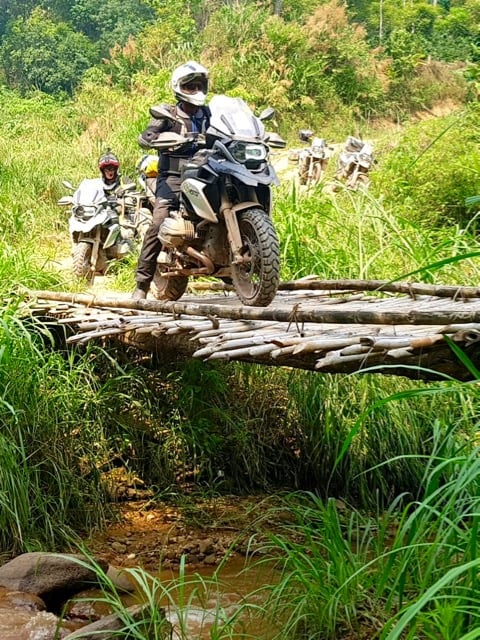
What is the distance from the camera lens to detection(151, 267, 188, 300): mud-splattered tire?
4668 millimetres

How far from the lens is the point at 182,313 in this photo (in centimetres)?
364

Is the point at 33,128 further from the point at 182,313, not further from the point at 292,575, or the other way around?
the point at 292,575

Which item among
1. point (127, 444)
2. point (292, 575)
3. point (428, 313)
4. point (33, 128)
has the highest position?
point (428, 313)

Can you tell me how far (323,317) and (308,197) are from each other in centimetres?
336

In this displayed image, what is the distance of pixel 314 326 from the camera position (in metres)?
3.08

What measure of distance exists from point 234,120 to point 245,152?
0.17m

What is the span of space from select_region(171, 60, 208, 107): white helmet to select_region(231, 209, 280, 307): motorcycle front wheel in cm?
86

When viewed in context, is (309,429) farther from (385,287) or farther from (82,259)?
(82,259)

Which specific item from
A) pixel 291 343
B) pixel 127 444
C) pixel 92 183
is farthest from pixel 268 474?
pixel 92 183

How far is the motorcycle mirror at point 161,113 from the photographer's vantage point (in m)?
4.37

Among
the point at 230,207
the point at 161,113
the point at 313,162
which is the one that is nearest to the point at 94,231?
Result: the point at 161,113

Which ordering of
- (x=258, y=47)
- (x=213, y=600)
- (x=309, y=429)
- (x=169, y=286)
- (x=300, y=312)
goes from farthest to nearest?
(x=258, y=47) < (x=169, y=286) < (x=309, y=429) < (x=213, y=600) < (x=300, y=312)

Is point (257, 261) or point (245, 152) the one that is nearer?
point (257, 261)

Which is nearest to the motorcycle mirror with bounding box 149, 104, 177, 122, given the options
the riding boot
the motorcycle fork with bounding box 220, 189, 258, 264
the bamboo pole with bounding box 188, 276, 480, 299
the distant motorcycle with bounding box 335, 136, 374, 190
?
the motorcycle fork with bounding box 220, 189, 258, 264
